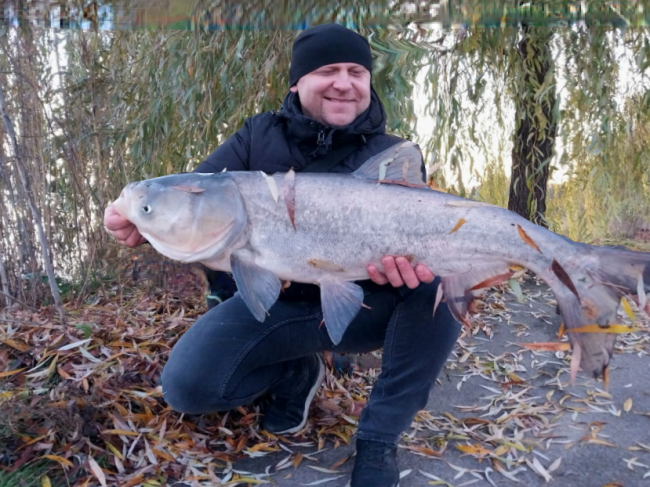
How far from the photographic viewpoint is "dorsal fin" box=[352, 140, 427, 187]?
185 centimetres

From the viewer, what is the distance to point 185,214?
1767 mm

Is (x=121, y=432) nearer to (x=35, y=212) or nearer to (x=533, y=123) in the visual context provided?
(x=35, y=212)

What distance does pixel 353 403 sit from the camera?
2.41 meters

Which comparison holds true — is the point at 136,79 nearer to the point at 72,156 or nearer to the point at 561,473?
the point at 72,156

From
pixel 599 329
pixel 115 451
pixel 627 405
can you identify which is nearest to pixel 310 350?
pixel 115 451

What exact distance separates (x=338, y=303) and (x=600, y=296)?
75cm

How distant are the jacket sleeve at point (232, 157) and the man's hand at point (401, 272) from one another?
69 centimetres

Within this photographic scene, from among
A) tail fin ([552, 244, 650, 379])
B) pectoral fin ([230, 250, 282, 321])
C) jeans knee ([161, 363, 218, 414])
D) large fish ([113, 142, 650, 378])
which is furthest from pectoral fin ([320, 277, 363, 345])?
tail fin ([552, 244, 650, 379])

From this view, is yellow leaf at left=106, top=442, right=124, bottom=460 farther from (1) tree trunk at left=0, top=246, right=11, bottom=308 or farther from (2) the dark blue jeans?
(1) tree trunk at left=0, top=246, right=11, bottom=308

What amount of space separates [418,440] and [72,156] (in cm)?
248

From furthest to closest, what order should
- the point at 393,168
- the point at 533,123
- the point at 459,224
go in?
the point at 533,123
the point at 393,168
the point at 459,224

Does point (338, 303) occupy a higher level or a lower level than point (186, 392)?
higher

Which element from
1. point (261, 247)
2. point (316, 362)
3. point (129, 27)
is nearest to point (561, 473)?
point (316, 362)

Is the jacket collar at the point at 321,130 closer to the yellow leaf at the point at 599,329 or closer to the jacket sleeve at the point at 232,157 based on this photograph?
the jacket sleeve at the point at 232,157
